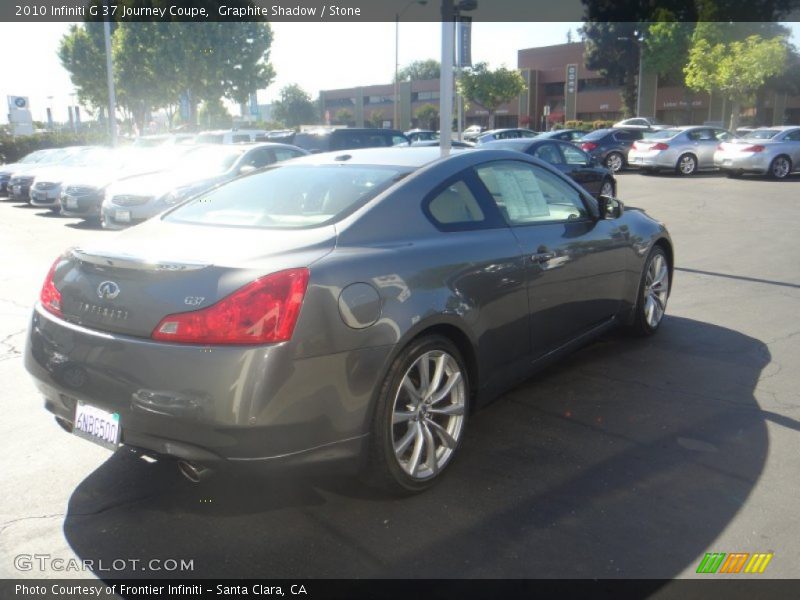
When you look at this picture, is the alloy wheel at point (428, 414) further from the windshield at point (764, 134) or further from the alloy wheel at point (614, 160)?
the alloy wheel at point (614, 160)

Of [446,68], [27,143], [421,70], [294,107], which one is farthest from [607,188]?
[421,70]

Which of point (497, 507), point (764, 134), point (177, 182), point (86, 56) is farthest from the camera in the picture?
point (86, 56)

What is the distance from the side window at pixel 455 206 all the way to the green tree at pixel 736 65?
40838 millimetres

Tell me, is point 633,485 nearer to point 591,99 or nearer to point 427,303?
point 427,303

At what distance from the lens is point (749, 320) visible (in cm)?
645

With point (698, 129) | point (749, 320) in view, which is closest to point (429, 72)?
point (698, 129)

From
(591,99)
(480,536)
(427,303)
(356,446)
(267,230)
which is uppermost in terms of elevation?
(591,99)

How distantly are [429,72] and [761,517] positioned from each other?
390ft

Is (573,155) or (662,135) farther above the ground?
(662,135)

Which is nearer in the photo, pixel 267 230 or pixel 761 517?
pixel 761 517

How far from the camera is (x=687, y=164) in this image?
904 inches

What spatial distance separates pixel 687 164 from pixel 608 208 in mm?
19688

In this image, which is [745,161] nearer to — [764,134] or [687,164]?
[764,134]

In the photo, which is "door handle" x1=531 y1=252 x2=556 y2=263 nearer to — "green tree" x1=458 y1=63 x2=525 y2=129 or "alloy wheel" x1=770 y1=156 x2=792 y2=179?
"alloy wheel" x1=770 y1=156 x2=792 y2=179
